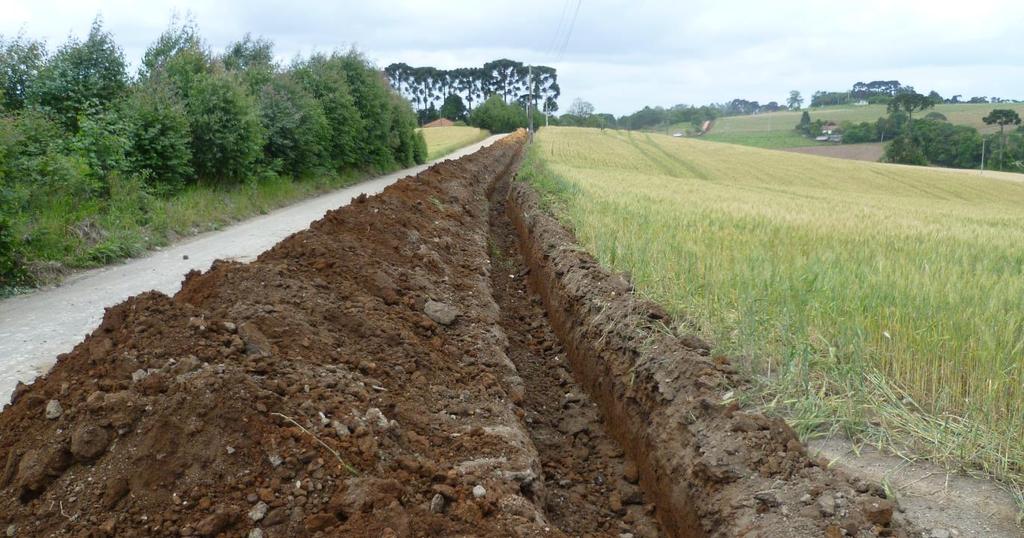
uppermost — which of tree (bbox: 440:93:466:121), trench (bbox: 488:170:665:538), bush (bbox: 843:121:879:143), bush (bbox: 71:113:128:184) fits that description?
tree (bbox: 440:93:466:121)

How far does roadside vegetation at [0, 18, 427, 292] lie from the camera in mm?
9344

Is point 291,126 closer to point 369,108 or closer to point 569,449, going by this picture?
point 369,108

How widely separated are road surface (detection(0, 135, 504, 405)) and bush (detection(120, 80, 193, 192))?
6.17ft

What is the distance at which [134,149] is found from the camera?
1319 centimetres

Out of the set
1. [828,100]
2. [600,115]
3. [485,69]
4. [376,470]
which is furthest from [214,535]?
[828,100]

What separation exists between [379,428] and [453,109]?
113 metres

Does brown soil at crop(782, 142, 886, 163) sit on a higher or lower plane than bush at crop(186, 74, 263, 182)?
lower

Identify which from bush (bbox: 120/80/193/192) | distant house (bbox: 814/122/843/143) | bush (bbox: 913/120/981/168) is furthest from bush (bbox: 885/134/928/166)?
bush (bbox: 120/80/193/192)

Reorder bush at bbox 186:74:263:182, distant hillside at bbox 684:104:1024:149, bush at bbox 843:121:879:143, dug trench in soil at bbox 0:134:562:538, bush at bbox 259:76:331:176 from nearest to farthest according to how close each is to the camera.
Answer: dug trench in soil at bbox 0:134:562:538 → bush at bbox 186:74:263:182 → bush at bbox 259:76:331:176 → bush at bbox 843:121:879:143 → distant hillside at bbox 684:104:1024:149

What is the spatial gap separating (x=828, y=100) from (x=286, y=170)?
129 meters

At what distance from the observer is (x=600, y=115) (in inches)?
4675

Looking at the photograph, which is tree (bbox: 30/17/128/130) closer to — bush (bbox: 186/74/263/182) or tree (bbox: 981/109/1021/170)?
bush (bbox: 186/74/263/182)

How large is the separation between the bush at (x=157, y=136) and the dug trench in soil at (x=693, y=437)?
965cm

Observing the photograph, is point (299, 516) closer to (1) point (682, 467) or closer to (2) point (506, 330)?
(1) point (682, 467)
